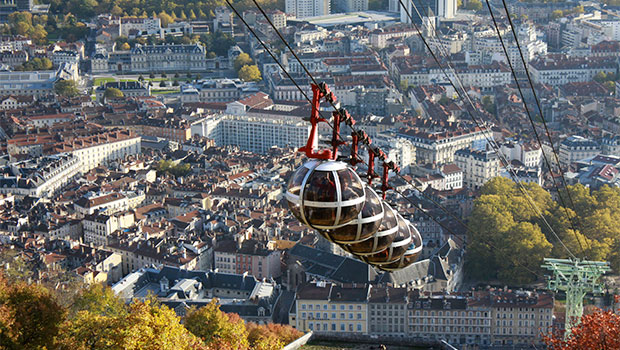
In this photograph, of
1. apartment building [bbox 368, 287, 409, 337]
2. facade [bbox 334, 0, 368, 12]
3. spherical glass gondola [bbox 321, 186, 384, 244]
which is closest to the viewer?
spherical glass gondola [bbox 321, 186, 384, 244]

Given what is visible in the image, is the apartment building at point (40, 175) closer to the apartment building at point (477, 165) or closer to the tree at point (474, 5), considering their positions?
the apartment building at point (477, 165)

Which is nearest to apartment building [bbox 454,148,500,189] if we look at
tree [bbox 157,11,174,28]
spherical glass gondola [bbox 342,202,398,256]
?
spherical glass gondola [bbox 342,202,398,256]

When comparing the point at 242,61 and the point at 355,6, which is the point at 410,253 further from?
the point at 355,6

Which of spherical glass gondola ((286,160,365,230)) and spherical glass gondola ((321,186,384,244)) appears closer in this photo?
spherical glass gondola ((286,160,365,230))

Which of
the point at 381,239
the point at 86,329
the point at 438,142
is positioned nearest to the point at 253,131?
the point at 438,142

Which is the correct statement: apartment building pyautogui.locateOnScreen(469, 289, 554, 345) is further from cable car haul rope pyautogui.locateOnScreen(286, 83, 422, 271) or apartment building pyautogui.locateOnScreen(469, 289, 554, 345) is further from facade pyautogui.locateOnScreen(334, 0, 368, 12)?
facade pyautogui.locateOnScreen(334, 0, 368, 12)

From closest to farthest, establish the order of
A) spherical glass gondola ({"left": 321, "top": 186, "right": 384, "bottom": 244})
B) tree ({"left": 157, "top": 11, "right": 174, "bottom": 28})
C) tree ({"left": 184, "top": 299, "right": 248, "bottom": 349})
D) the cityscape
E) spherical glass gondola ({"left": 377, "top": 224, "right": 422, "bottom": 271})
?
spherical glass gondola ({"left": 321, "top": 186, "right": 384, "bottom": 244}) → spherical glass gondola ({"left": 377, "top": 224, "right": 422, "bottom": 271}) → the cityscape → tree ({"left": 184, "top": 299, "right": 248, "bottom": 349}) → tree ({"left": 157, "top": 11, "right": 174, "bottom": 28})

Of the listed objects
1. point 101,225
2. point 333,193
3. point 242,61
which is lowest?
Result: point 101,225
